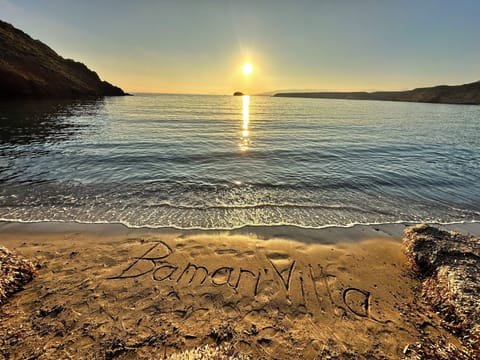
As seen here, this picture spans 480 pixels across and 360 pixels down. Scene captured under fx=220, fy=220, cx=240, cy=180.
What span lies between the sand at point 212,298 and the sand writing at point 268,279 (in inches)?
1.0

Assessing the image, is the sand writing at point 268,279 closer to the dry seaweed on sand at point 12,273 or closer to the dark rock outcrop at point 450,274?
the dark rock outcrop at point 450,274

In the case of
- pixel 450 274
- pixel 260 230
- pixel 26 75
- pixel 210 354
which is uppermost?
pixel 26 75

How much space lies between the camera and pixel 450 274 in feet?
15.8

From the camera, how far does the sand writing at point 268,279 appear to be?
180 inches

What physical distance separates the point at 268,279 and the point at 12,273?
18.2ft

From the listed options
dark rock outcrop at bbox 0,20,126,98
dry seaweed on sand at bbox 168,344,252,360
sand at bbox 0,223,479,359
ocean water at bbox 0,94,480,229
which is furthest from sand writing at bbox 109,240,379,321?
dark rock outcrop at bbox 0,20,126,98

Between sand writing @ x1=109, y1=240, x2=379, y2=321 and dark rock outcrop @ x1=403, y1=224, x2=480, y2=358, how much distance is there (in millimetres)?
1346

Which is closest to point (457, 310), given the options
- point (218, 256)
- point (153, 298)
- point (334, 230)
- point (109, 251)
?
point (334, 230)

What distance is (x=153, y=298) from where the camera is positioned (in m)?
4.52

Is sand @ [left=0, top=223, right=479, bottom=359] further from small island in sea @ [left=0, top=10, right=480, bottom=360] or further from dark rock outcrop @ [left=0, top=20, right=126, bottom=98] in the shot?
dark rock outcrop @ [left=0, top=20, right=126, bottom=98]

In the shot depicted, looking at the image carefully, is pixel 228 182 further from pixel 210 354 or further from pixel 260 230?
pixel 210 354

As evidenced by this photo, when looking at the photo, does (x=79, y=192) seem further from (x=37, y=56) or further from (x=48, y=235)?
(x=37, y=56)

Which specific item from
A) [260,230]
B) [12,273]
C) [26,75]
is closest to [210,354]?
[260,230]

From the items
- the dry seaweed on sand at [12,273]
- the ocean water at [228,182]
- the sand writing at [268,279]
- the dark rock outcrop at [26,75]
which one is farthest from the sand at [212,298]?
the dark rock outcrop at [26,75]
